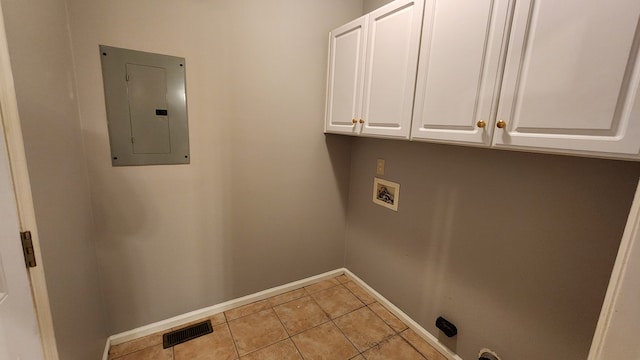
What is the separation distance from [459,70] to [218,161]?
154 centimetres

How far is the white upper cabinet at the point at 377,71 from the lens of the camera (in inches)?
55.5

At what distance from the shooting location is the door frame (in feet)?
2.10

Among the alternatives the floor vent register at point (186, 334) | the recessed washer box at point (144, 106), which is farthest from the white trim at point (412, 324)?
the recessed washer box at point (144, 106)

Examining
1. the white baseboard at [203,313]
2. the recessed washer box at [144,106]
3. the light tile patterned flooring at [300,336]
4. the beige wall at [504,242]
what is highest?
the recessed washer box at [144,106]

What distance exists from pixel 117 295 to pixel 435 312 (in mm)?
2104

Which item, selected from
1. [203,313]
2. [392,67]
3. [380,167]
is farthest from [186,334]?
[392,67]

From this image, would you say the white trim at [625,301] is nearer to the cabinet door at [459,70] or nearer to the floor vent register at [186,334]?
the cabinet door at [459,70]

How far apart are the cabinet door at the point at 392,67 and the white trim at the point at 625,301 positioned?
1021mm

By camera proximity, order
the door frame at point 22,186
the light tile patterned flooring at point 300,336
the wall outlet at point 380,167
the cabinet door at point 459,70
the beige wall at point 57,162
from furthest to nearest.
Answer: the wall outlet at point 380,167, the light tile patterned flooring at point 300,336, the cabinet door at point 459,70, the beige wall at point 57,162, the door frame at point 22,186

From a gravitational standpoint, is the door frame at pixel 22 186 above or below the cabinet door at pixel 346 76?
below

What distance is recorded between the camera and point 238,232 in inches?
77.7

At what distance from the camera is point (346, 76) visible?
72.9 inches

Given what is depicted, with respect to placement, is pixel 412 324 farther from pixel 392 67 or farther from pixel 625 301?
pixel 392 67

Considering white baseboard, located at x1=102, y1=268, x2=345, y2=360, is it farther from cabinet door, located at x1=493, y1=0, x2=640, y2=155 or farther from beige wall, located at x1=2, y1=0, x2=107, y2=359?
cabinet door, located at x1=493, y1=0, x2=640, y2=155
